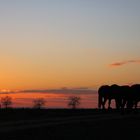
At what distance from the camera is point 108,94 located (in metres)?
49.2

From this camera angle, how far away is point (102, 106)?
51.0 metres

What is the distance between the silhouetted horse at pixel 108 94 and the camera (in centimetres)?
4800

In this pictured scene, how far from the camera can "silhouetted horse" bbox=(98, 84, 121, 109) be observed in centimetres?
4800
